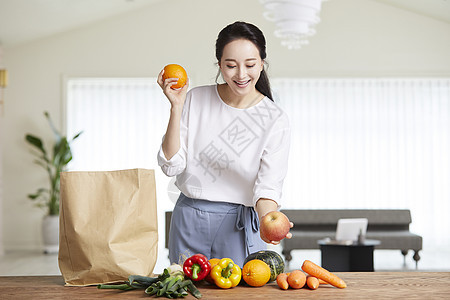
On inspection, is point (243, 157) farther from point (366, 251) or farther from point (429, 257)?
point (429, 257)

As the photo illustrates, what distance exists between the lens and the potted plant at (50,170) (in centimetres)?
803

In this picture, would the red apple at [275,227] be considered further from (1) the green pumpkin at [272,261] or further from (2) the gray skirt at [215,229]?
(2) the gray skirt at [215,229]

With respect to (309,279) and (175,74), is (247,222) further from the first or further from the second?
(175,74)

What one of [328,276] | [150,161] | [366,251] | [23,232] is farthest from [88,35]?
[328,276]

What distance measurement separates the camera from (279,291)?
1.55 meters

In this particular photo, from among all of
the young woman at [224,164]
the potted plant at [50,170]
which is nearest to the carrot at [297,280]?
the young woman at [224,164]

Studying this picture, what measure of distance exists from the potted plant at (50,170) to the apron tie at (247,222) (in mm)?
6383

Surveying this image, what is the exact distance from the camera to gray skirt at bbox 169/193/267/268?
1.94m

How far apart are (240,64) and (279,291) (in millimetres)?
690

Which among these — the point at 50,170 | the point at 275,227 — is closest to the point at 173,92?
the point at 275,227

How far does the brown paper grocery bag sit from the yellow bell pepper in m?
0.20

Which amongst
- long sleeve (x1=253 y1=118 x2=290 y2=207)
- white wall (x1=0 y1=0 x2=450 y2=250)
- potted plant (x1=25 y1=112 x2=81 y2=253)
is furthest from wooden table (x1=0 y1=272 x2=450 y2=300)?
white wall (x1=0 y1=0 x2=450 y2=250)

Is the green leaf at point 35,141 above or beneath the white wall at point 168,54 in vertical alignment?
beneath

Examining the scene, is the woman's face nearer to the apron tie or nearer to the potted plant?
the apron tie
